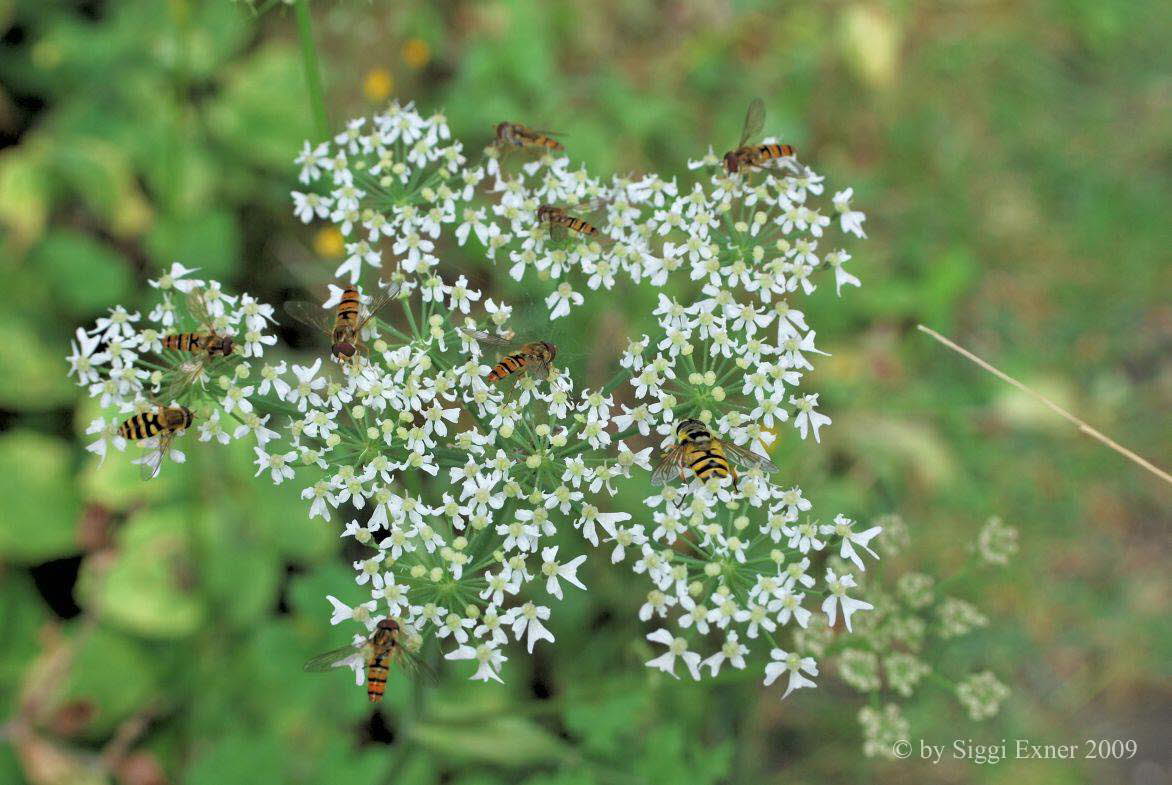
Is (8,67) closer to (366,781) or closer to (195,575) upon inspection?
(195,575)

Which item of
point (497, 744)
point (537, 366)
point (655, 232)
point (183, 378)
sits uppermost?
point (655, 232)

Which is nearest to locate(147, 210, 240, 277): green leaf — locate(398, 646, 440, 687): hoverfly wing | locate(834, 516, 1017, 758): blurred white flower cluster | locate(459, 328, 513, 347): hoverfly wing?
locate(459, 328, 513, 347): hoverfly wing

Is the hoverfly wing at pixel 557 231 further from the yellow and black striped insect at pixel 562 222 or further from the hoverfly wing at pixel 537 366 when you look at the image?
the hoverfly wing at pixel 537 366

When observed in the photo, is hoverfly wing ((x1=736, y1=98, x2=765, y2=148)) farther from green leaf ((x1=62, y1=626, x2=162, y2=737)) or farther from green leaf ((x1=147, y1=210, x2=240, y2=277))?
green leaf ((x1=62, y1=626, x2=162, y2=737))

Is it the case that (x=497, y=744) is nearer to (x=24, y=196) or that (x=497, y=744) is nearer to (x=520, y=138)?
(x=520, y=138)

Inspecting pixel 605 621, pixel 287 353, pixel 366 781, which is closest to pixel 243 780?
pixel 366 781

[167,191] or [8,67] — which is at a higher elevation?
[8,67]

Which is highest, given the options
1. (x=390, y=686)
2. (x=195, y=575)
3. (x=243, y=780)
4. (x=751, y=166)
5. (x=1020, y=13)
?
(x=1020, y=13)

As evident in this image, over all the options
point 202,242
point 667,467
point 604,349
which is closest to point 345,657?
point 667,467
